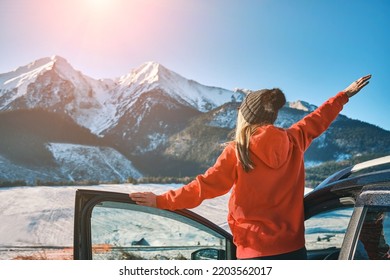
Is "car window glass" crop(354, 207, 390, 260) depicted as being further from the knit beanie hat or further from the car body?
the knit beanie hat

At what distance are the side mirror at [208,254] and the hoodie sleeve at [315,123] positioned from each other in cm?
63

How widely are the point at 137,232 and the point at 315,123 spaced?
3.30ft

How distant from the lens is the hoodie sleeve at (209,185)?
60.6 inches

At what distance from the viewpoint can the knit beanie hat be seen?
1.56 meters

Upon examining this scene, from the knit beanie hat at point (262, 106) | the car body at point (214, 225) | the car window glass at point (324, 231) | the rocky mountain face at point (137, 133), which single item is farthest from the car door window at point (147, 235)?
the rocky mountain face at point (137, 133)

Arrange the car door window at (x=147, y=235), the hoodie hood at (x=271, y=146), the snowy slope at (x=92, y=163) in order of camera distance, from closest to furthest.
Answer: the hoodie hood at (x=271, y=146)
the car door window at (x=147, y=235)
the snowy slope at (x=92, y=163)

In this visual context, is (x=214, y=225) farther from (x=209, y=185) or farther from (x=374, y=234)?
(x=374, y=234)

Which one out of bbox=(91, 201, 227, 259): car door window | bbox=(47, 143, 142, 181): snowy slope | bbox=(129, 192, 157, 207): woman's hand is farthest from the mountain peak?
bbox=(129, 192, 157, 207): woman's hand

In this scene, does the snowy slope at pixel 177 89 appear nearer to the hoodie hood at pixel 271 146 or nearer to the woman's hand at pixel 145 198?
the woman's hand at pixel 145 198

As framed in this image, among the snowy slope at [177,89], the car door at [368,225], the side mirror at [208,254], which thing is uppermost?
the snowy slope at [177,89]

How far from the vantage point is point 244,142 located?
1.50m

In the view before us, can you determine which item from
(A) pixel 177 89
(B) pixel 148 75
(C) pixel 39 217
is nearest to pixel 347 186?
(C) pixel 39 217

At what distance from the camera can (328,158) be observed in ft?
79.8
